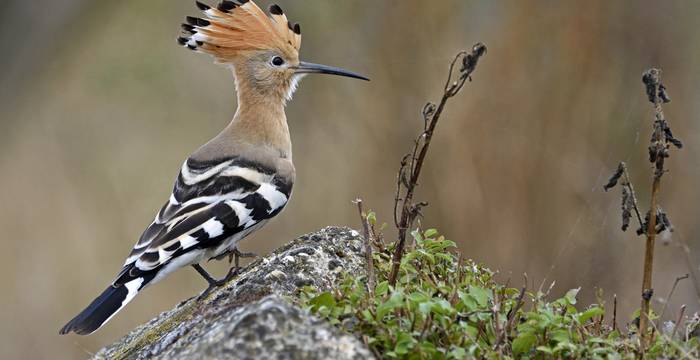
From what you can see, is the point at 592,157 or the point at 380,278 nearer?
the point at 380,278

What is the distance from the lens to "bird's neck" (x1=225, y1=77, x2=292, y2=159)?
457 centimetres

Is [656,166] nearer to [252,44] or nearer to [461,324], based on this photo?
[461,324]

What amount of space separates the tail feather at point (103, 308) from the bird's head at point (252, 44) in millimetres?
1381

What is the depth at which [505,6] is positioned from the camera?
628 centimetres

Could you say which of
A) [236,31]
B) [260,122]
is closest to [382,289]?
[260,122]

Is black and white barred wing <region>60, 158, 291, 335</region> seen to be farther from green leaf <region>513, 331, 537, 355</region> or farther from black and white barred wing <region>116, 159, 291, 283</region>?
green leaf <region>513, 331, 537, 355</region>

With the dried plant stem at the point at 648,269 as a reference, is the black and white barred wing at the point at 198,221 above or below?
above

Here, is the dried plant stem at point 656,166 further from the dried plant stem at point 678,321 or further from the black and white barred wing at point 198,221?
the black and white barred wing at point 198,221

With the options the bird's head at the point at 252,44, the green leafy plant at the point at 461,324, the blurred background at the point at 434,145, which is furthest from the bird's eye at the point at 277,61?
the green leafy plant at the point at 461,324

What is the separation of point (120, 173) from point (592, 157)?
403cm

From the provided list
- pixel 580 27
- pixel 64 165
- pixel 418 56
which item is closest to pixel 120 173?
pixel 64 165

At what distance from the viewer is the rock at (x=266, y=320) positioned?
7.81ft

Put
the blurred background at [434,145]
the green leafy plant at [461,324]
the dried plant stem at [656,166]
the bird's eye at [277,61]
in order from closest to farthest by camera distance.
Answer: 1. the green leafy plant at [461,324]
2. the dried plant stem at [656,166]
3. the bird's eye at [277,61]
4. the blurred background at [434,145]

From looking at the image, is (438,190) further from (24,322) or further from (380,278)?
(24,322)
